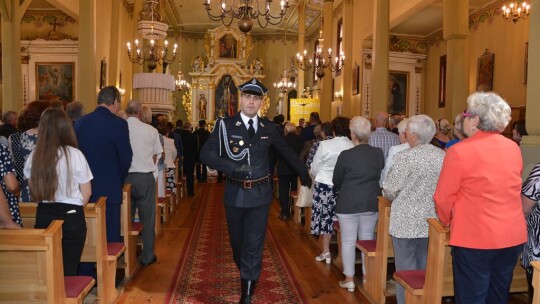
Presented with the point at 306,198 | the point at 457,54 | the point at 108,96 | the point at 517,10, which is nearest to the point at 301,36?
the point at 457,54

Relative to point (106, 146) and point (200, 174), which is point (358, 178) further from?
point (200, 174)

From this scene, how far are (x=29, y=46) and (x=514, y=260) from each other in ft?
55.6

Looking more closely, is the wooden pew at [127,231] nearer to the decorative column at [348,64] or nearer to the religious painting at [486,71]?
the religious painting at [486,71]

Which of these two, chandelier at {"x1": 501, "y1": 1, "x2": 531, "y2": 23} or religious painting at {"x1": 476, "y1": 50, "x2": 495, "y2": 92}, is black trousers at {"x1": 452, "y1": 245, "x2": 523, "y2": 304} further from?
religious painting at {"x1": 476, "y1": 50, "x2": 495, "y2": 92}

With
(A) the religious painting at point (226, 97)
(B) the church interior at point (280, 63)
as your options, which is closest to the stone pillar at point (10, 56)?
(B) the church interior at point (280, 63)

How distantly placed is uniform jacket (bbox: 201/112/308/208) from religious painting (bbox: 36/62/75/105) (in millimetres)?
14162

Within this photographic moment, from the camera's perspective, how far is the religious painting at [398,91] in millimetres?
18125

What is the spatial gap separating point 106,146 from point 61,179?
1.24m

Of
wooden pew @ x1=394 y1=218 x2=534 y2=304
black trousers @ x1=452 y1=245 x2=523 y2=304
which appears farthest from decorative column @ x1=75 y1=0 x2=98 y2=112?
black trousers @ x1=452 y1=245 x2=523 y2=304

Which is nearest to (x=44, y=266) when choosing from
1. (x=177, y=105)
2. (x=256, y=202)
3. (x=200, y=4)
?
(x=256, y=202)

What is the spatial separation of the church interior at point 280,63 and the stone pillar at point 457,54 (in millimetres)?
19

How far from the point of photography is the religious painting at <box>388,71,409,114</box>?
18.1 metres

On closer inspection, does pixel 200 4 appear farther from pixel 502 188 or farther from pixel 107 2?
pixel 502 188

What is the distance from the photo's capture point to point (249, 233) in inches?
170
